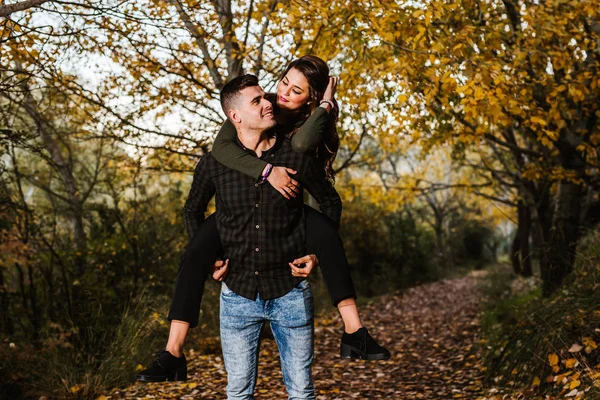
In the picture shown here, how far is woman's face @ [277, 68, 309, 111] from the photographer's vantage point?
2.81 meters

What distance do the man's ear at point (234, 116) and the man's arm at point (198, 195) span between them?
198 millimetres

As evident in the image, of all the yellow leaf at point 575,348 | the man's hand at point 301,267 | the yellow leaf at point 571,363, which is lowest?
the yellow leaf at point 571,363

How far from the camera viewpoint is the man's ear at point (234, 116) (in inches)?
105

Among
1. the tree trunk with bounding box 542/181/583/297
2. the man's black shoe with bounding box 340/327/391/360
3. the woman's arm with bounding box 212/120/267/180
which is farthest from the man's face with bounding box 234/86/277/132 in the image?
the tree trunk with bounding box 542/181/583/297

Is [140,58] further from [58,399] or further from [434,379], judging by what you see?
[434,379]

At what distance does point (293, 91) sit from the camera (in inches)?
111

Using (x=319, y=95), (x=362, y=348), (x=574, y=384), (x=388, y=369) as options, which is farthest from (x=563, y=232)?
(x=362, y=348)

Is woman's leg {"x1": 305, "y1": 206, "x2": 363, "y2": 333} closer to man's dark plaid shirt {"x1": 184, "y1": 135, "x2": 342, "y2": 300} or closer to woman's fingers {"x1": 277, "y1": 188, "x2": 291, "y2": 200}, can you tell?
man's dark plaid shirt {"x1": 184, "y1": 135, "x2": 342, "y2": 300}

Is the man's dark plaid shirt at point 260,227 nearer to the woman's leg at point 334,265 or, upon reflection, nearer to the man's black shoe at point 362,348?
the woman's leg at point 334,265

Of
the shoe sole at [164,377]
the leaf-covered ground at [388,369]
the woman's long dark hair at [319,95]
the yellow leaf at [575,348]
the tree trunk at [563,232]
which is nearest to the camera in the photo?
the shoe sole at [164,377]

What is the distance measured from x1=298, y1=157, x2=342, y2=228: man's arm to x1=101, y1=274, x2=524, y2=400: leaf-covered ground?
3.01 metres

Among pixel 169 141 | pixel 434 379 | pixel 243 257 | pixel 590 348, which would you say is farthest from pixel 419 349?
pixel 243 257

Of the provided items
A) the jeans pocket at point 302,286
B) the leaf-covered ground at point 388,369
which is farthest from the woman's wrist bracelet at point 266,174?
the leaf-covered ground at point 388,369

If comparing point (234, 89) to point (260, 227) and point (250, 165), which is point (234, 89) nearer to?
point (250, 165)
